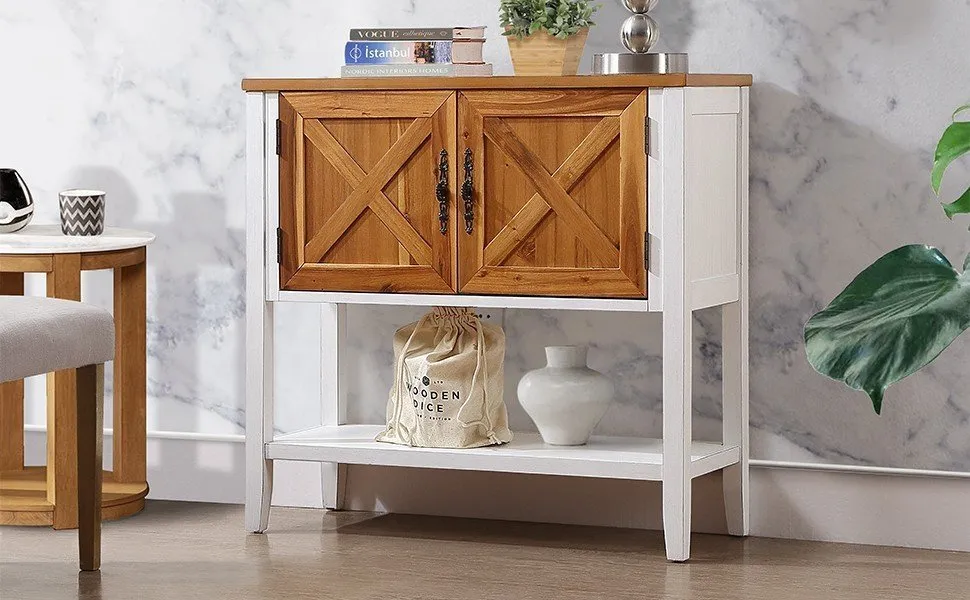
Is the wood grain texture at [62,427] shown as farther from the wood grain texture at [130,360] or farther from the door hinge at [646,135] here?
the door hinge at [646,135]

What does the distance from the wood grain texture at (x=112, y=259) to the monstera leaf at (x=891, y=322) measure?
1796 mm

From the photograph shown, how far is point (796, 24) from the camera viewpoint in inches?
117

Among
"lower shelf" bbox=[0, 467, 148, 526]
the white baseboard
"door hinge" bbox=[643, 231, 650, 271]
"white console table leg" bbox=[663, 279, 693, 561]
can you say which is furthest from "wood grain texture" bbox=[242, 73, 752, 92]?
"lower shelf" bbox=[0, 467, 148, 526]

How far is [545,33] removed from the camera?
113 inches

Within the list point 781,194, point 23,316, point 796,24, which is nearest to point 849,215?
point 781,194

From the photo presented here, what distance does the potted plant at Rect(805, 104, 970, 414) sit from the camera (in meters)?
1.61

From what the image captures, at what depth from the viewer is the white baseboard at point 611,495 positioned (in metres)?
2.95

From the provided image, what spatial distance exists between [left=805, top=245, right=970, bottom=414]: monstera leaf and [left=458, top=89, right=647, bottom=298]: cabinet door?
Answer: 40.3 inches

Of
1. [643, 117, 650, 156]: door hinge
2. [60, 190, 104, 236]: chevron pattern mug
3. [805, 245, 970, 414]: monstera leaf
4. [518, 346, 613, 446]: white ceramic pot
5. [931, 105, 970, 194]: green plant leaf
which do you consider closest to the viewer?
[805, 245, 970, 414]: monstera leaf

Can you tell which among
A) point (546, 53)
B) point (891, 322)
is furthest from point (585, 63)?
point (891, 322)

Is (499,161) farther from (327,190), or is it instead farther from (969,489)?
(969,489)

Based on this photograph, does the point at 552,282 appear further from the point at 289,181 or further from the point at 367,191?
the point at 289,181

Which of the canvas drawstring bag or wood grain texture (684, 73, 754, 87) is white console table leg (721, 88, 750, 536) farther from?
the canvas drawstring bag

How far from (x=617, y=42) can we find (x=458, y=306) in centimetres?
68
